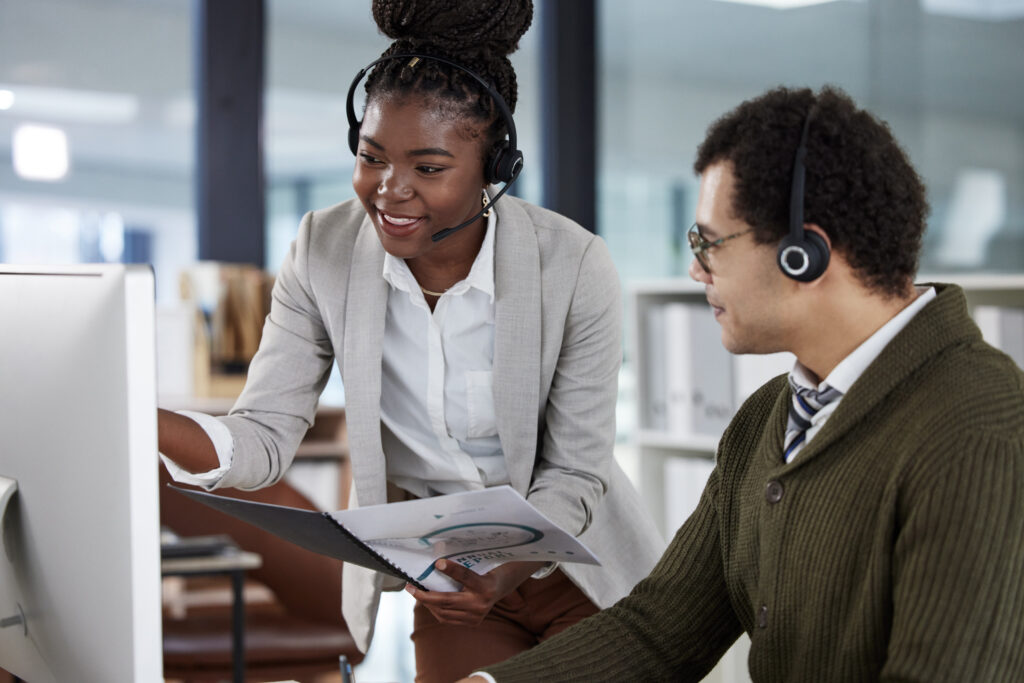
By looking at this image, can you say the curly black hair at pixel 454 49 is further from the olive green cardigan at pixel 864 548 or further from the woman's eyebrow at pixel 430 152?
the olive green cardigan at pixel 864 548

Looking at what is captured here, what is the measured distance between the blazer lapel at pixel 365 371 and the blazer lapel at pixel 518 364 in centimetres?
16

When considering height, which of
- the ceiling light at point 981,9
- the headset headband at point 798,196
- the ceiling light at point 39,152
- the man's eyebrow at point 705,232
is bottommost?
the man's eyebrow at point 705,232

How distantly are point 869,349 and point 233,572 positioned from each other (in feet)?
6.11

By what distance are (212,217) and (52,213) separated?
0.51 m

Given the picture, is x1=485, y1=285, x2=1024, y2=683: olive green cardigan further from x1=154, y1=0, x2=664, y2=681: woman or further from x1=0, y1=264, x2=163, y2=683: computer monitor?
x1=0, y1=264, x2=163, y2=683: computer monitor

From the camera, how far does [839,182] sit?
103 cm

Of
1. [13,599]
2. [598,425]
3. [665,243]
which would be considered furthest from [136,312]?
[665,243]

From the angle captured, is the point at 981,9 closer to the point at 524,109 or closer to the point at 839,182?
the point at 524,109

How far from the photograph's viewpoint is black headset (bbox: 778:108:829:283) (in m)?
1.03

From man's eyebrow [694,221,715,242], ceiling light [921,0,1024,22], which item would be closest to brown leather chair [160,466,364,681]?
man's eyebrow [694,221,715,242]

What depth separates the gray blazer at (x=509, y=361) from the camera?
A: 1494 mm

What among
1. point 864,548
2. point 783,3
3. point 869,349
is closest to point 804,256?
point 869,349

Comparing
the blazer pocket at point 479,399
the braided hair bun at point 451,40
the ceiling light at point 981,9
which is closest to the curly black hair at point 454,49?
the braided hair bun at point 451,40

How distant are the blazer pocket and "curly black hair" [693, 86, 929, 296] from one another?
53cm
